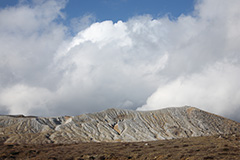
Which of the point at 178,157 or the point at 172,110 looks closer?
the point at 178,157

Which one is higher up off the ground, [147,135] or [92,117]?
[92,117]

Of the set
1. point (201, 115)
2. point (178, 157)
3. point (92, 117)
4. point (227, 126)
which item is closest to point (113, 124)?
point (92, 117)

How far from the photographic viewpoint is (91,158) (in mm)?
60406

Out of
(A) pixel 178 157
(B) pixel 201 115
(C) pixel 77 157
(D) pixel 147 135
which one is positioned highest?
(B) pixel 201 115

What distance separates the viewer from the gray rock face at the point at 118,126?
112875 millimetres

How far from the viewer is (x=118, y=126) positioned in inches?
5000

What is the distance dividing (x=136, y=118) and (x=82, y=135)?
33.6 m

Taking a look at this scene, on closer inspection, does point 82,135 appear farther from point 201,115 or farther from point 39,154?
point 201,115

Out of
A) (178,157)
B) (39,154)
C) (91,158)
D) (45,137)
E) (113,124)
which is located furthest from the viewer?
(113,124)

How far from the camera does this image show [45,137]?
109500 millimetres

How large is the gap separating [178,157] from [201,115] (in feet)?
315

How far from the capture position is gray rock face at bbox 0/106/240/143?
112875mm

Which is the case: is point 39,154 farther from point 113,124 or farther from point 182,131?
point 182,131

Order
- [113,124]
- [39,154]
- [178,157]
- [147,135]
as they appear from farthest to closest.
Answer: [113,124], [147,135], [39,154], [178,157]
